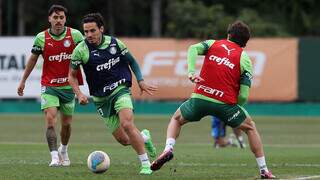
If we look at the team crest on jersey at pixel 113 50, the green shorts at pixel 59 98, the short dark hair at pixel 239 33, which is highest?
the short dark hair at pixel 239 33

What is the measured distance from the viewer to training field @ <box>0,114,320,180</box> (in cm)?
1358

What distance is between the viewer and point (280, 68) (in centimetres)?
3831

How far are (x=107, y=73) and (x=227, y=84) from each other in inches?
74.8

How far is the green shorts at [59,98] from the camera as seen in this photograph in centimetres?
1540

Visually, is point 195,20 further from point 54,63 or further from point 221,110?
point 221,110

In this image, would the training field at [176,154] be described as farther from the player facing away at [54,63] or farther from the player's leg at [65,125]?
the player facing away at [54,63]

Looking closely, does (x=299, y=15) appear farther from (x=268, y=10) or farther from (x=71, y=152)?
(x=71, y=152)

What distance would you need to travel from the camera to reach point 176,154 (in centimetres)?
1822

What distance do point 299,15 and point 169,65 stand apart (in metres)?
18.0

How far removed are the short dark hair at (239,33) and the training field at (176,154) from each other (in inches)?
73.3

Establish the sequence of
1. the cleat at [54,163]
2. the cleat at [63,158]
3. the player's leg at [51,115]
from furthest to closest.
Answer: the cleat at [63,158]
the player's leg at [51,115]
the cleat at [54,163]

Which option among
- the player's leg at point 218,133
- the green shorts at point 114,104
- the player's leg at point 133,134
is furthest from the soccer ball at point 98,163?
the player's leg at point 218,133

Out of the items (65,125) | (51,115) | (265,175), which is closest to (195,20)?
(65,125)

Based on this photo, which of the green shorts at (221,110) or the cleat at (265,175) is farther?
the green shorts at (221,110)
